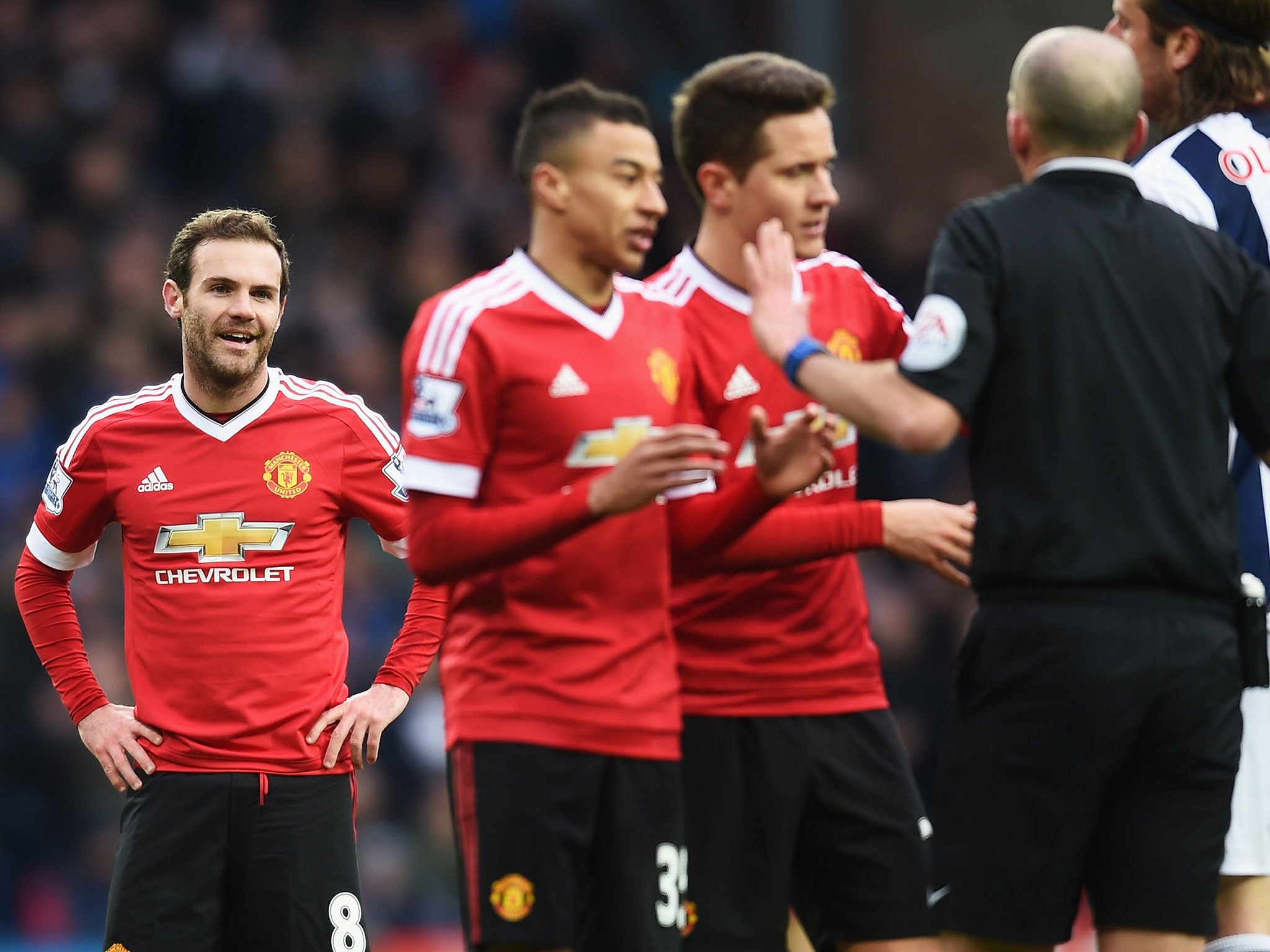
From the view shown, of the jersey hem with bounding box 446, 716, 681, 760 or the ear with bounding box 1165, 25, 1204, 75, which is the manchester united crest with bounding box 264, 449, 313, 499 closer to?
the jersey hem with bounding box 446, 716, 681, 760

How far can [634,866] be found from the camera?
4.02 metres

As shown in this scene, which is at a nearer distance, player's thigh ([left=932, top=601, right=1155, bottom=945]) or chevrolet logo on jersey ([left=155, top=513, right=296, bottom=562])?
player's thigh ([left=932, top=601, right=1155, bottom=945])

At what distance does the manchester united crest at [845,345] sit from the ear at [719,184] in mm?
404

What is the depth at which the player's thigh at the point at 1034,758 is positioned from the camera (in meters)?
3.72

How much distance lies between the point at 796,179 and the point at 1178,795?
1.69 meters

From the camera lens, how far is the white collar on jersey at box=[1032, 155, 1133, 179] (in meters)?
3.89

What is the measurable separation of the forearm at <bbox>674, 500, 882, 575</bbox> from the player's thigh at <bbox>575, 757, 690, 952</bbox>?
1.68 ft

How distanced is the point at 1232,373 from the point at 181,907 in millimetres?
2951

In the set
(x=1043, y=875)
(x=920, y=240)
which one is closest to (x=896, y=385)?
(x=1043, y=875)

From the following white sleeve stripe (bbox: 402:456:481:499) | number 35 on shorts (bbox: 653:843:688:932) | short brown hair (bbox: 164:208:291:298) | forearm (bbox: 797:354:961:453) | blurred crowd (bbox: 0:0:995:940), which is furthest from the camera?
blurred crowd (bbox: 0:0:995:940)

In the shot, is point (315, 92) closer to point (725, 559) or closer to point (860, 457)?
point (860, 457)

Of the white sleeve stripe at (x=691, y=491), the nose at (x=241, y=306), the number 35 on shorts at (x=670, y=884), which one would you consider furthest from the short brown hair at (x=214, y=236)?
the number 35 on shorts at (x=670, y=884)

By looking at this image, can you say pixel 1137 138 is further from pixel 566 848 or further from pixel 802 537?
pixel 566 848

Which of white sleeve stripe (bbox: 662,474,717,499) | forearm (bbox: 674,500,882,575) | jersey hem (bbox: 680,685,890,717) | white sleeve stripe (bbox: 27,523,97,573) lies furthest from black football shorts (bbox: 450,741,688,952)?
white sleeve stripe (bbox: 27,523,97,573)
